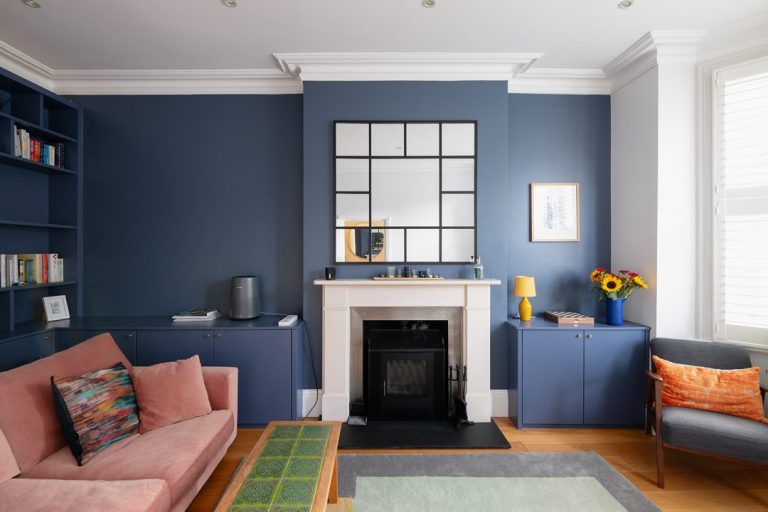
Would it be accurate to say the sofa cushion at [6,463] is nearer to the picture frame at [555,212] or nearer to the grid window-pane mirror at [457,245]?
the grid window-pane mirror at [457,245]

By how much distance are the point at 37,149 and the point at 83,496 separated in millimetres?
2866

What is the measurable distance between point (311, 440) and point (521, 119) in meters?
3.13

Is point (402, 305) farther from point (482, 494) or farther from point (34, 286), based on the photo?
point (34, 286)

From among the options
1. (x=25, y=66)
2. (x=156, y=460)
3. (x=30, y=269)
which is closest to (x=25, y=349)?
(x=30, y=269)

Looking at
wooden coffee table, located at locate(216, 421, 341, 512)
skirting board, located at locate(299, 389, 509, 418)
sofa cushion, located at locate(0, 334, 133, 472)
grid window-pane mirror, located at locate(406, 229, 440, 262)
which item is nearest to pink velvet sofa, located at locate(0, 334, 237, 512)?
sofa cushion, located at locate(0, 334, 133, 472)

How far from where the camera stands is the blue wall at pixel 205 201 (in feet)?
11.1

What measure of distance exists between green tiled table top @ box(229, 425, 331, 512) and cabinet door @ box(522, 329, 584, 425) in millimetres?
1744

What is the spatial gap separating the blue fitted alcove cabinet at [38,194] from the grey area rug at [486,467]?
112 inches

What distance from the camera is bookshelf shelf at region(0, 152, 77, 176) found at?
8.93 feet

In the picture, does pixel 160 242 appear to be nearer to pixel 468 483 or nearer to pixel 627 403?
pixel 468 483

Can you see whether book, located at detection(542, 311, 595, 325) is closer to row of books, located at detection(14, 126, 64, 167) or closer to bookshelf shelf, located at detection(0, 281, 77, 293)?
bookshelf shelf, located at detection(0, 281, 77, 293)

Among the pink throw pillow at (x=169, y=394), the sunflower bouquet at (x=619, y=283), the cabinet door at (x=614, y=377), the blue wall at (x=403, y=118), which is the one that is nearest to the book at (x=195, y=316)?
the pink throw pillow at (x=169, y=394)

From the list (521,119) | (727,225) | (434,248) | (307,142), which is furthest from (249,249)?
(727,225)

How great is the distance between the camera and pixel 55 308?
10.3 ft
